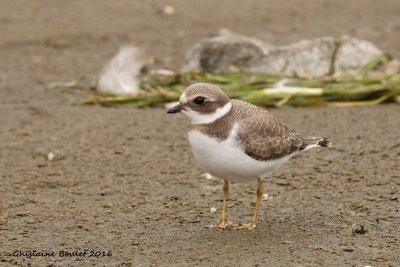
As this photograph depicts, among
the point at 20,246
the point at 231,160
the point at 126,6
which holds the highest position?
the point at 231,160

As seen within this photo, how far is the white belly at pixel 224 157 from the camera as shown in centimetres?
547

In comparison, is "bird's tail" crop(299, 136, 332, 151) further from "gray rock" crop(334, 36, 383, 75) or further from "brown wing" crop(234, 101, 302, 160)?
"gray rock" crop(334, 36, 383, 75)

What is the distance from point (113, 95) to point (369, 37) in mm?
4244

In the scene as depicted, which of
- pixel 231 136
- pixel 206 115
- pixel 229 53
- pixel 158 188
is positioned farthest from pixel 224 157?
pixel 229 53

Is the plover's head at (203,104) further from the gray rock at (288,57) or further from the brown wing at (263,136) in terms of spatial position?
the gray rock at (288,57)

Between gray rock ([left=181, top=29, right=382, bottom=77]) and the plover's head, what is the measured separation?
3962 millimetres

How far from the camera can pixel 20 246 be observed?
568 cm

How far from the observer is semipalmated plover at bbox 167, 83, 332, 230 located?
18.0ft

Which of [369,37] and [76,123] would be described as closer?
[76,123]

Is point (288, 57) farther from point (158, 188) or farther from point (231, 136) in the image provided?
point (231, 136)

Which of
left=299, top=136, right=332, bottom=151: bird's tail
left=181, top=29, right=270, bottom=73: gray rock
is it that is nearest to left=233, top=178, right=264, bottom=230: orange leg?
left=299, top=136, right=332, bottom=151: bird's tail

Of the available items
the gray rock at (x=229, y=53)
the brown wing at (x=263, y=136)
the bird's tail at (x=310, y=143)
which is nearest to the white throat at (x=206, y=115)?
the brown wing at (x=263, y=136)

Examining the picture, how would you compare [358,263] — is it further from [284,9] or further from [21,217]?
[284,9]

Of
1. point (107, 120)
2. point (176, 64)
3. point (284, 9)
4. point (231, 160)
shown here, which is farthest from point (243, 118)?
point (284, 9)
